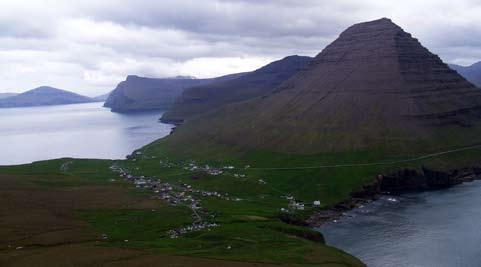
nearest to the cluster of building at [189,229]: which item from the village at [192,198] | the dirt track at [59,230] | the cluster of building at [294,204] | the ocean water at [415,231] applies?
the village at [192,198]

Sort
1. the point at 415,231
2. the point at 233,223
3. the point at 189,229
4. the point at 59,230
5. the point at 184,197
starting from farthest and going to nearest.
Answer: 1. the point at 184,197
2. the point at 415,231
3. the point at 233,223
4. the point at 189,229
5. the point at 59,230

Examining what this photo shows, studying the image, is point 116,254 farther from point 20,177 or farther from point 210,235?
point 20,177

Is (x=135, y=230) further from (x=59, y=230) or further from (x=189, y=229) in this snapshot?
(x=59, y=230)

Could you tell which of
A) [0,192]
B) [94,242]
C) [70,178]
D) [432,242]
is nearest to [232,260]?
[94,242]

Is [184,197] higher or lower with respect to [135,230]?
higher

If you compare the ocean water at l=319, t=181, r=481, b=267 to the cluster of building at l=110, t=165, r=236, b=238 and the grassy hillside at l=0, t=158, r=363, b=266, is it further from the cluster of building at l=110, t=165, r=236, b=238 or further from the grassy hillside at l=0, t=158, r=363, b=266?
the cluster of building at l=110, t=165, r=236, b=238

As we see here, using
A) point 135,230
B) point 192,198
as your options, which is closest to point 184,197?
point 192,198

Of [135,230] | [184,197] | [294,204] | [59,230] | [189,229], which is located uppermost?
[59,230]

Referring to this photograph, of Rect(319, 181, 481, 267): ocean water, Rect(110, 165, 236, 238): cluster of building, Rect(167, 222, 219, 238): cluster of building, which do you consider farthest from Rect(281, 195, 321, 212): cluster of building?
Rect(167, 222, 219, 238): cluster of building
